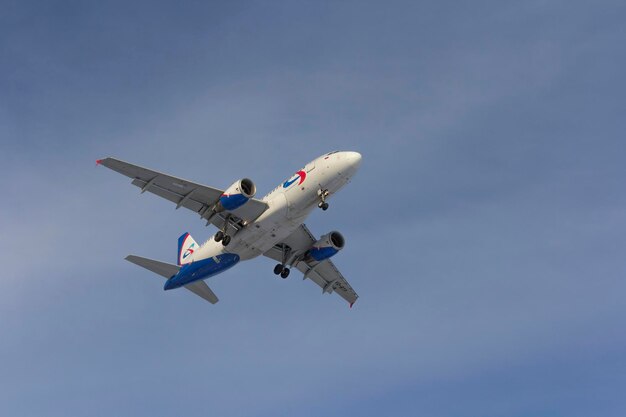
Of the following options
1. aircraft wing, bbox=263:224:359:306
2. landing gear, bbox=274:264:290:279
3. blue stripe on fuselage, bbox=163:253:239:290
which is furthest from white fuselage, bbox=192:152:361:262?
landing gear, bbox=274:264:290:279

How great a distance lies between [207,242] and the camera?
60031 millimetres

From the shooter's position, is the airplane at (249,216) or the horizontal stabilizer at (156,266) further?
the horizontal stabilizer at (156,266)

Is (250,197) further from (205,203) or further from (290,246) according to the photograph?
(290,246)

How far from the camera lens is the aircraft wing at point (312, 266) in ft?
205

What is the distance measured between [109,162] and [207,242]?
11.3 metres

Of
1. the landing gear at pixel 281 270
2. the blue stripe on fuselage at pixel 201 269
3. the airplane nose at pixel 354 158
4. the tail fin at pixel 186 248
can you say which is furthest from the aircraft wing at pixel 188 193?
the landing gear at pixel 281 270

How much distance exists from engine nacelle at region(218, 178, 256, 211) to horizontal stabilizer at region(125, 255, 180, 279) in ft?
29.1

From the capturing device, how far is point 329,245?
202 ft

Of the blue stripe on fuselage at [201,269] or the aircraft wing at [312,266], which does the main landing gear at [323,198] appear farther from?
the blue stripe on fuselage at [201,269]

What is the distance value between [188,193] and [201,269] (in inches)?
257

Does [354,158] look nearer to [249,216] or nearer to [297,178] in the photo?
[297,178]

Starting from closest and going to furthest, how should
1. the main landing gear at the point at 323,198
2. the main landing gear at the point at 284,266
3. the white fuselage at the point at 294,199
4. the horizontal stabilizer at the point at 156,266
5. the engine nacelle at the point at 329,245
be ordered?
1. the white fuselage at the point at 294,199
2. the main landing gear at the point at 323,198
3. the horizontal stabilizer at the point at 156,266
4. the engine nacelle at the point at 329,245
5. the main landing gear at the point at 284,266

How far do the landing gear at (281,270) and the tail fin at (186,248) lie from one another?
6.50 m

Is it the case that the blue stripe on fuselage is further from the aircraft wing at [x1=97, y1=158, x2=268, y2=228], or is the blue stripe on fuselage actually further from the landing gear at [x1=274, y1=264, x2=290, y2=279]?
the landing gear at [x1=274, y1=264, x2=290, y2=279]
